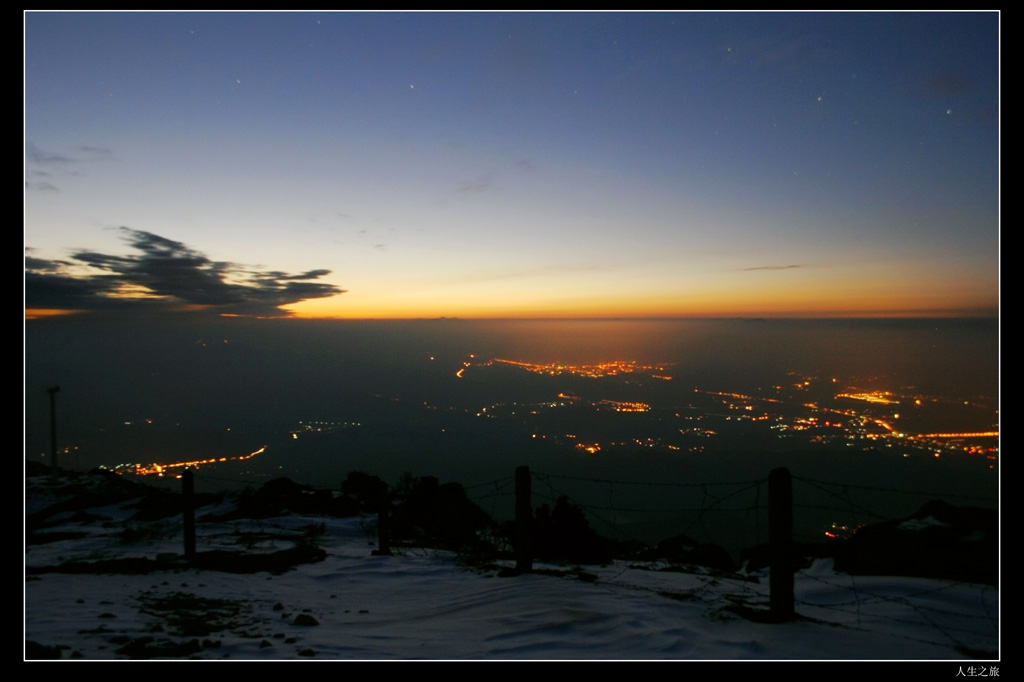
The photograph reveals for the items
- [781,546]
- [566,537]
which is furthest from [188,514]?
[781,546]

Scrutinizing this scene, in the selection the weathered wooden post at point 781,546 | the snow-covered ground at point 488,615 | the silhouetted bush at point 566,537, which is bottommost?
the silhouetted bush at point 566,537

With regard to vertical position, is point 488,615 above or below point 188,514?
below

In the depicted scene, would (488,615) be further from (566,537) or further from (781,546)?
(566,537)

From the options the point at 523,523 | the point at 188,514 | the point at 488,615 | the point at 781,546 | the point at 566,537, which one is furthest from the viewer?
the point at 566,537

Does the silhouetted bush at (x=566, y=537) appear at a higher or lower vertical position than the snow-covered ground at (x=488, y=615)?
lower

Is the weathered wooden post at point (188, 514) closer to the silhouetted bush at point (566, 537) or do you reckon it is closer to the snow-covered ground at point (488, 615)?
the snow-covered ground at point (488, 615)

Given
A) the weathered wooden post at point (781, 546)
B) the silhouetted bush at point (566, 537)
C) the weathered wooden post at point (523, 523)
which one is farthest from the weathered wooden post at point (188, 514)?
the weathered wooden post at point (781, 546)

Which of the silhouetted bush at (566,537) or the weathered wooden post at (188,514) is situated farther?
the silhouetted bush at (566,537)

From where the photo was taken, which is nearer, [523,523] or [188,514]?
[523,523]
